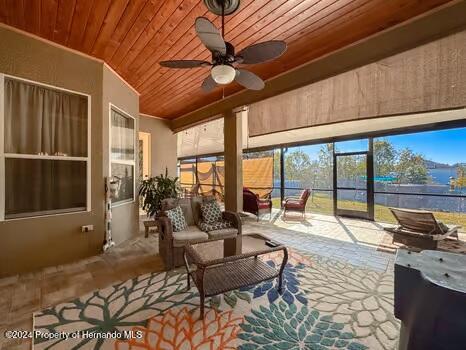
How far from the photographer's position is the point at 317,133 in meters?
6.03

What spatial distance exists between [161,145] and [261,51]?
514cm

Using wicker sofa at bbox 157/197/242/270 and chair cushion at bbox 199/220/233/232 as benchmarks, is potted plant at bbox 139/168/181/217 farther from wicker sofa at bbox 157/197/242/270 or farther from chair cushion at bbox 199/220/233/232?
chair cushion at bbox 199/220/233/232

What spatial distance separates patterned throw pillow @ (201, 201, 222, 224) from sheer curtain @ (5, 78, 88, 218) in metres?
1.75

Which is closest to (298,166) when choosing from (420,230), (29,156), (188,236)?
(420,230)

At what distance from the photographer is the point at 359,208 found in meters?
5.80

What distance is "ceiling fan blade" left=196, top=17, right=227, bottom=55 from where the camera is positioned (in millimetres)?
1541

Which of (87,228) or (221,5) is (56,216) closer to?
(87,228)

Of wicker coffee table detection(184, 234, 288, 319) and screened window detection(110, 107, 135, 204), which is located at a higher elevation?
screened window detection(110, 107, 135, 204)

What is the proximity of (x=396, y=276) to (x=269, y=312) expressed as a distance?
1.24 metres

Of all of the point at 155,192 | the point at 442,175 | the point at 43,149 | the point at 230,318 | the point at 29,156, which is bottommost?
the point at 230,318

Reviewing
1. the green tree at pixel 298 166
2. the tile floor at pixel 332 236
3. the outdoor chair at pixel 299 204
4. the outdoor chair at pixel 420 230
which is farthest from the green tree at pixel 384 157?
the outdoor chair at pixel 420 230

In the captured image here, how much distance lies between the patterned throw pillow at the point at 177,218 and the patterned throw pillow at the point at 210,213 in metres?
0.34

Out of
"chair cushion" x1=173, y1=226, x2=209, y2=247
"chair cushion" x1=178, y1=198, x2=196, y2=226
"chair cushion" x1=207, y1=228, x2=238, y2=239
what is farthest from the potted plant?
"chair cushion" x1=207, y1=228, x2=238, y2=239

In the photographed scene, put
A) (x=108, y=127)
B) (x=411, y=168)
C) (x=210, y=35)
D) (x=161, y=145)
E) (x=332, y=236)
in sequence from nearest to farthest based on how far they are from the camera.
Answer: (x=210, y=35), (x=108, y=127), (x=332, y=236), (x=411, y=168), (x=161, y=145)
